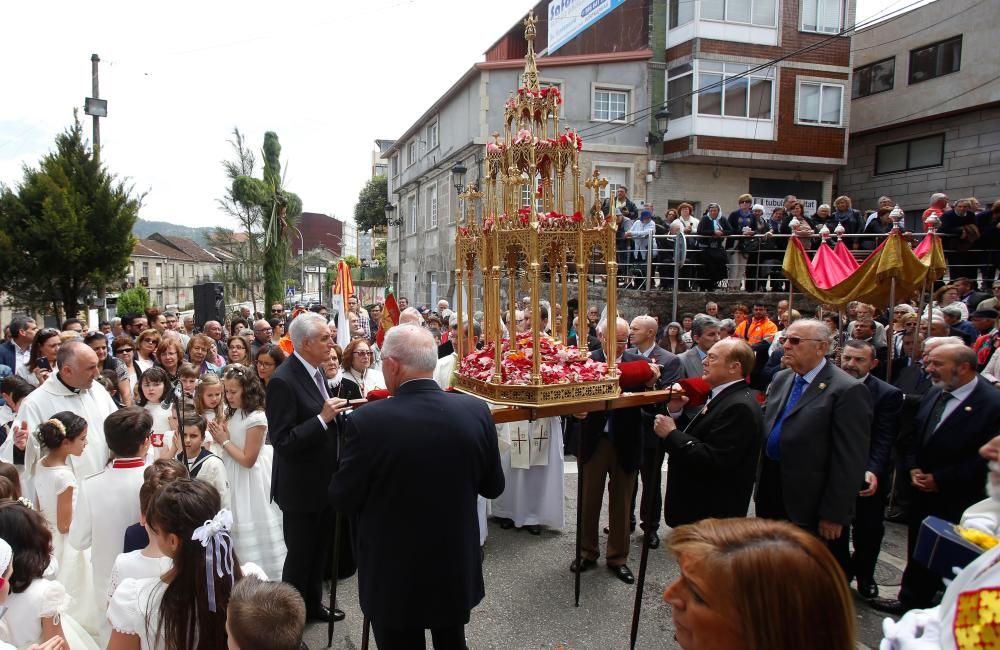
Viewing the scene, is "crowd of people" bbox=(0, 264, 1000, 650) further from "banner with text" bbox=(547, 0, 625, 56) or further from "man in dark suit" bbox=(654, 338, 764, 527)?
"banner with text" bbox=(547, 0, 625, 56)

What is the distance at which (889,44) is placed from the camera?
61.8 ft

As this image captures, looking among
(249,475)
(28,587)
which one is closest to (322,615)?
(249,475)

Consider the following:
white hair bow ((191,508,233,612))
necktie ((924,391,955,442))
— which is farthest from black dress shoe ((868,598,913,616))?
white hair bow ((191,508,233,612))

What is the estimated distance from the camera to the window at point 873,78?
19.0 meters

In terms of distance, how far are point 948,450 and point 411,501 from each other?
3.66 metres

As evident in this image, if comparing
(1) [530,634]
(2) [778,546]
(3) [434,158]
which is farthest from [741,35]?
(2) [778,546]

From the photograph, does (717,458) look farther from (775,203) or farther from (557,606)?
(775,203)

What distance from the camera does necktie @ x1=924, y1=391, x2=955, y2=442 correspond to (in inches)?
166

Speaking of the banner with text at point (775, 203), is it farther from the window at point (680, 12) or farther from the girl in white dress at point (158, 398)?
the girl in white dress at point (158, 398)

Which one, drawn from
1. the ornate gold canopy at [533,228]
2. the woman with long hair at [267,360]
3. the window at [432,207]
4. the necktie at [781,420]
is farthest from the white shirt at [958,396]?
the window at [432,207]

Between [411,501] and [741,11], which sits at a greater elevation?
[741,11]

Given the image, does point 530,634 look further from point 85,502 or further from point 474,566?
point 85,502

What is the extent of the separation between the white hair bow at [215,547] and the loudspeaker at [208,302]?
38.1 feet

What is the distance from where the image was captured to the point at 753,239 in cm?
1259
